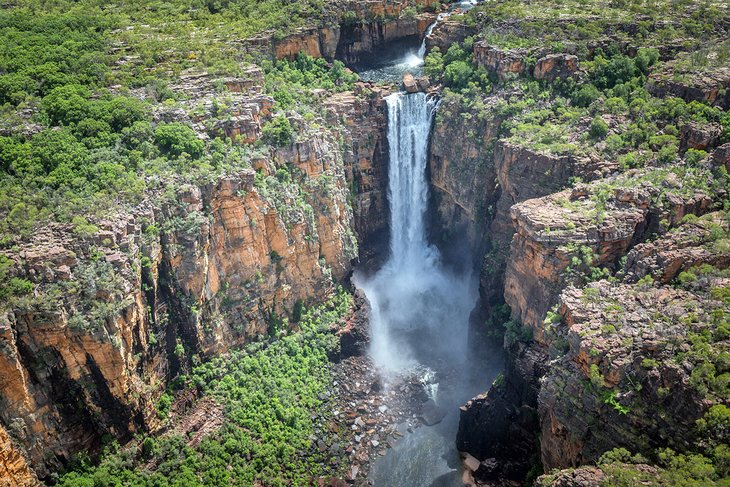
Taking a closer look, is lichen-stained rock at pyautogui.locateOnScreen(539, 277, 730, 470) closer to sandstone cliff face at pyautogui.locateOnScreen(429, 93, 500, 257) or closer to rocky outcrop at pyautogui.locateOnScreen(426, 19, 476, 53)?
sandstone cliff face at pyautogui.locateOnScreen(429, 93, 500, 257)

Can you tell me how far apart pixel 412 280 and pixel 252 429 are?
20.8 meters

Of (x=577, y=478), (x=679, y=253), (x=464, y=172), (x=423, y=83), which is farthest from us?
(x=423, y=83)

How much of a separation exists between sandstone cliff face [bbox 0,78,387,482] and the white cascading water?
378 centimetres

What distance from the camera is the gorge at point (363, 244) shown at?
29453 millimetres

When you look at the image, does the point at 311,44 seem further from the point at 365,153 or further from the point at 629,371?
the point at 629,371

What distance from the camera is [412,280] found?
52906mm

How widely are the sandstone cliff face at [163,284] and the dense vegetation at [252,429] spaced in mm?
1186

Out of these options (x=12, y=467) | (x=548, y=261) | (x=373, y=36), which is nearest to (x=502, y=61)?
(x=373, y=36)

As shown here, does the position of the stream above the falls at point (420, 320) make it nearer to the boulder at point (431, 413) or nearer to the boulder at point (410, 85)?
the boulder at point (431, 413)

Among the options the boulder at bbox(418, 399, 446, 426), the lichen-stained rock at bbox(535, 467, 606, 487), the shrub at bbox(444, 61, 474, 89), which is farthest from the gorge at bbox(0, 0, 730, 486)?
the lichen-stained rock at bbox(535, 467, 606, 487)

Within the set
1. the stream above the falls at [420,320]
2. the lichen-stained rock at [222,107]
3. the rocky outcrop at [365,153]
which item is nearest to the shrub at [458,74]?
the stream above the falls at [420,320]

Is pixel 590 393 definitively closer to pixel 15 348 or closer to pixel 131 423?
pixel 131 423

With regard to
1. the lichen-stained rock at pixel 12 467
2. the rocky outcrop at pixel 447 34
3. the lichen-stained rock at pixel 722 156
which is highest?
the rocky outcrop at pixel 447 34

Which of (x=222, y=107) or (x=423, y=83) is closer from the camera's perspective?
(x=222, y=107)
